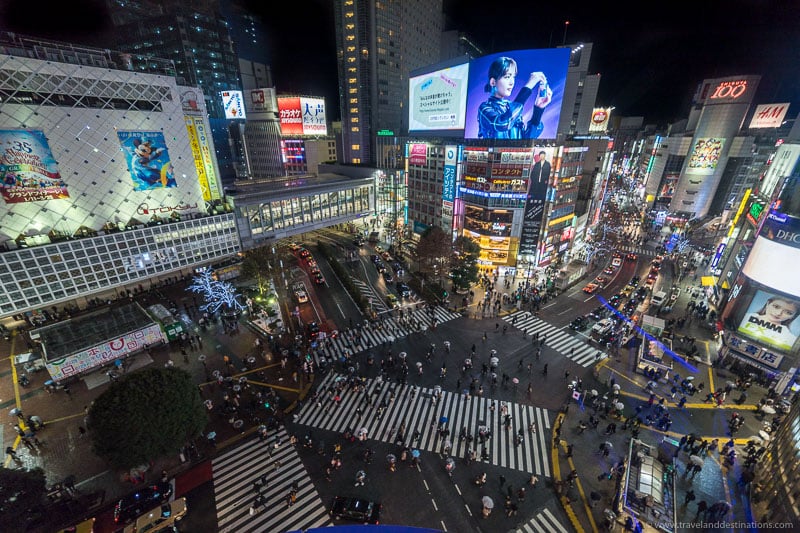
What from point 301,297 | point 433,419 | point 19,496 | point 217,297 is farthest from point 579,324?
point 19,496

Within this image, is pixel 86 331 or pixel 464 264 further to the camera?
pixel 464 264

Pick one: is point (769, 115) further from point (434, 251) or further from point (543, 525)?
point (543, 525)

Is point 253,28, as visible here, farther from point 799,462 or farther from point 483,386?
point 799,462

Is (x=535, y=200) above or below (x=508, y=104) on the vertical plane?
below

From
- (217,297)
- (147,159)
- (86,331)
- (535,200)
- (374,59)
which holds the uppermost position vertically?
(374,59)

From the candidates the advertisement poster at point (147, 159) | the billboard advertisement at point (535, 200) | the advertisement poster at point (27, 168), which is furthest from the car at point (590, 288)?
the advertisement poster at point (27, 168)

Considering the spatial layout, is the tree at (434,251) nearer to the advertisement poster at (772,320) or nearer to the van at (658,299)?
the van at (658,299)
